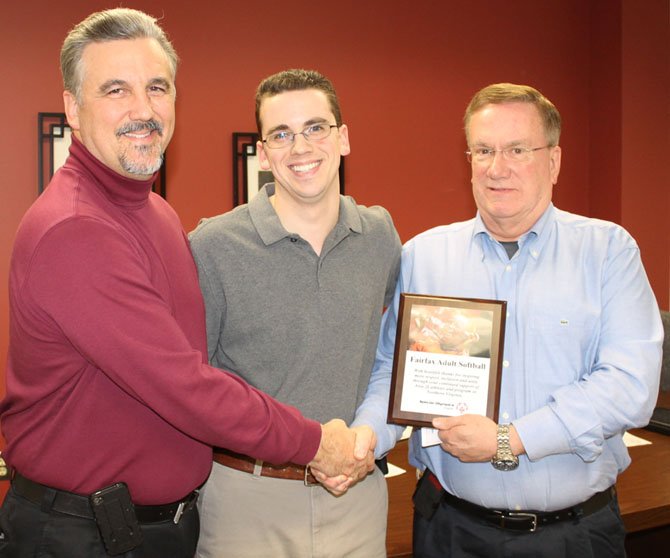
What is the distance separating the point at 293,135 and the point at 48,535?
123cm

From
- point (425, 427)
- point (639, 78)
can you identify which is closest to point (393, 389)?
point (425, 427)

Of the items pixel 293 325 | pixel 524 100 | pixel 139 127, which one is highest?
pixel 524 100

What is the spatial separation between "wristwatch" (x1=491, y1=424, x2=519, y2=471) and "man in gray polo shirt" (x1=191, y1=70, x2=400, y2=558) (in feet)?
1.18

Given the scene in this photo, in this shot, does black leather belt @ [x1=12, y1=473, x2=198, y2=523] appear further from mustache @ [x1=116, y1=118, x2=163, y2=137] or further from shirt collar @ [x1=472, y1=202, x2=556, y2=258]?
shirt collar @ [x1=472, y1=202, x2=556, y2=258]

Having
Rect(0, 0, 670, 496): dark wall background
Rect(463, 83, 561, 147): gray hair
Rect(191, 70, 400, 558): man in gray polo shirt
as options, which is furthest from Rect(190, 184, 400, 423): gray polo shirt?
Rect(0, 0, 670, 496): dark wall background

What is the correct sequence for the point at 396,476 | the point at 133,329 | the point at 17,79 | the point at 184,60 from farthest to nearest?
1. the point at 184,60
2. the point at 17,79
3. the point at 396,476
4. the point at 133,329

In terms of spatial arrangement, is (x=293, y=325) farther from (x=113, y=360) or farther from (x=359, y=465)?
(x=113, y=360)

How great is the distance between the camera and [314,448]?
6.06ft

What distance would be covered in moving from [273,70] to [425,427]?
109 inches

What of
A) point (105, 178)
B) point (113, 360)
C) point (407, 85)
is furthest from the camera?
point (407, 85)

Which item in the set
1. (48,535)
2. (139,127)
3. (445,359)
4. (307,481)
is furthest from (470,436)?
(139,127)

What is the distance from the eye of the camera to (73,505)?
1.65 m

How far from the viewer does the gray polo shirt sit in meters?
1.97

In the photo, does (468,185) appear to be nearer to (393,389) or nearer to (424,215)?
(424,215)
